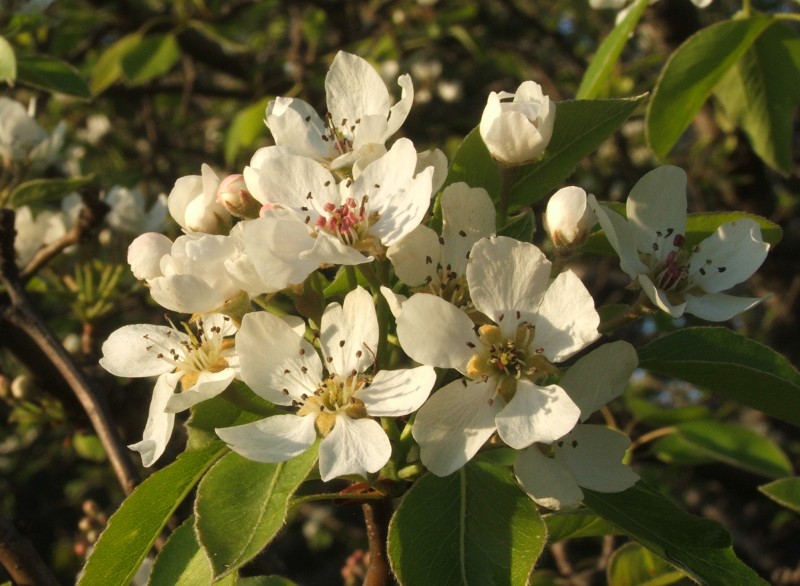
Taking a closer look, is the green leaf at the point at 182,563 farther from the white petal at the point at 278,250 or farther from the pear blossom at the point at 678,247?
the pear blossom at the point at 678,247

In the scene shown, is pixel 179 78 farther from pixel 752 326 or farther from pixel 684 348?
pixel 684 348

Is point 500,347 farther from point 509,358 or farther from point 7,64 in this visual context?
point 7,64

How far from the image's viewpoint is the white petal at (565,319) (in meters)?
1.26

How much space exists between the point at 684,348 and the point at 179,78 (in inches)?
158

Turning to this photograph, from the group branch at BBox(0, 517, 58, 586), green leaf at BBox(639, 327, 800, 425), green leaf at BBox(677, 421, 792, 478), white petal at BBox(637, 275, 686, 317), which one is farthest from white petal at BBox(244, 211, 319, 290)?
green leaf at BBox(677, 421, 792, 478)

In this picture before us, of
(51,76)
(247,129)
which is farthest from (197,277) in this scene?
(247,129)

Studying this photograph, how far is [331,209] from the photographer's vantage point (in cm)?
140

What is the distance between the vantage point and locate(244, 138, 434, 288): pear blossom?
49.4 inches

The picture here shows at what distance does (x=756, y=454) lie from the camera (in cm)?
277

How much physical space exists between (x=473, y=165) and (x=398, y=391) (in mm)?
427

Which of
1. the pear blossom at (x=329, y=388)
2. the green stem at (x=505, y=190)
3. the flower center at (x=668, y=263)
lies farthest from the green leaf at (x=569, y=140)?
the pear blossom at (x=329, y=388)

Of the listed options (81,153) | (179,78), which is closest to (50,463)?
(81,153)

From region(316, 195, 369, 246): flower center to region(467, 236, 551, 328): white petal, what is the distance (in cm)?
20

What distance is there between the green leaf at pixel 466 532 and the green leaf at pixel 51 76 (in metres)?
1.57
